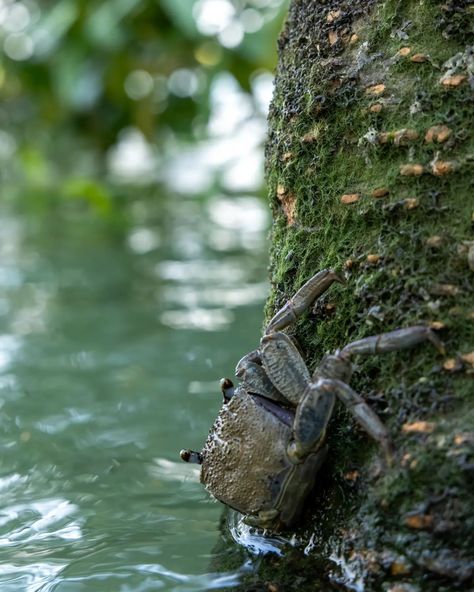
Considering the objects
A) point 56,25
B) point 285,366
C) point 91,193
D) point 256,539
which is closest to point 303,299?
point 285,366

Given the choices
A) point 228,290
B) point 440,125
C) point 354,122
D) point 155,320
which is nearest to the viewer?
point 440,125

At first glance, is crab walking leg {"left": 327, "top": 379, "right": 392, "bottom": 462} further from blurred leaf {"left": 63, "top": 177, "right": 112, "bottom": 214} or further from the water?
blurred leaf {"left": 63, "top": 177, "right": 112, "bottom": 214}

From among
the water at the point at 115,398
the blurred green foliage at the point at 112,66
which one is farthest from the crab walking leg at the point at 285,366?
the blurred green foliage at the point at 112,66

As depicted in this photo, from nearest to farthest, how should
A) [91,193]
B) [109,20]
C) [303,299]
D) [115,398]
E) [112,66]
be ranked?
1. [303,299]
2. [115,398]
3. [109,20]
4. [91,193]
5. [112,66]

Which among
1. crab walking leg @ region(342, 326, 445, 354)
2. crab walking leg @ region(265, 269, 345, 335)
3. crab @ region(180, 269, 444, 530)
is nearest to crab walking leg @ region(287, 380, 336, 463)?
crab @ region(180, 269, 444, 530)

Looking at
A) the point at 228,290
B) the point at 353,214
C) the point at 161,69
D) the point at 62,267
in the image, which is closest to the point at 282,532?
the point at 353,214

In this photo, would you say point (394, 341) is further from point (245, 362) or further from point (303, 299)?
point (245, 362)

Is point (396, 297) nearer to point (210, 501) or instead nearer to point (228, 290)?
point (210, 501)
